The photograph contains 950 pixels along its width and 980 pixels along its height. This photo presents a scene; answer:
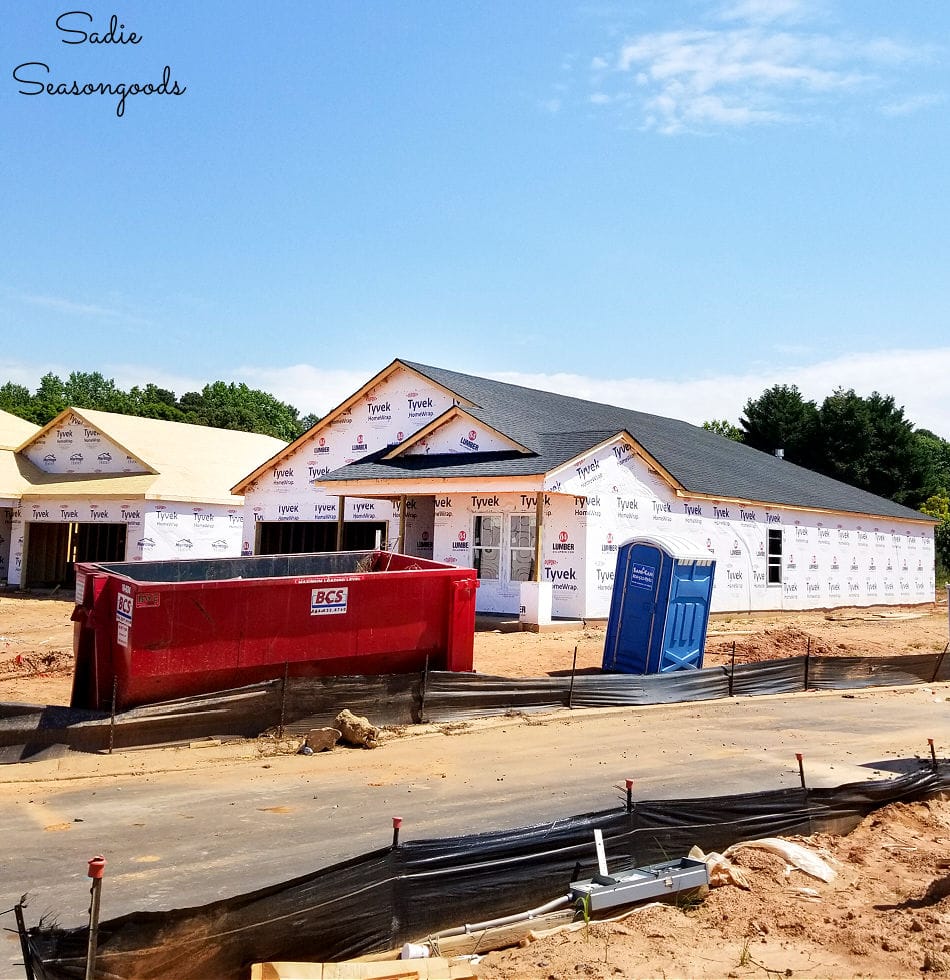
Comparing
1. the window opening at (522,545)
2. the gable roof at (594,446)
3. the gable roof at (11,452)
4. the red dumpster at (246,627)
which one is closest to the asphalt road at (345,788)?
the red dumpster at (246,627)

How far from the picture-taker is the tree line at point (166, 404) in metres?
88.8

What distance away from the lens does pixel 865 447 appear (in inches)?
2418

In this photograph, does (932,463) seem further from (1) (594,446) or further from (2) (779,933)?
(2) (779,933)

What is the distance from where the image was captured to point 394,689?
38.1 ft

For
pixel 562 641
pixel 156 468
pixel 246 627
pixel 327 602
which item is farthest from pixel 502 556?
pixel 156 468

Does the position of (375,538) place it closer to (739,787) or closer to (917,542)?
(739,787)

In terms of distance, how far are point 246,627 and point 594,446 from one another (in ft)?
41.4

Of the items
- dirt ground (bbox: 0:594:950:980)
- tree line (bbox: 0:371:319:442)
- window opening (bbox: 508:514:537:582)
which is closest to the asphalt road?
dirt ground (bbox: 0:594:950:980)

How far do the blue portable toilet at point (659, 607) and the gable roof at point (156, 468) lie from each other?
1970 centimetres

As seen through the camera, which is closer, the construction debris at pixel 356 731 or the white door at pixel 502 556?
the construction debris at pixel 356 731

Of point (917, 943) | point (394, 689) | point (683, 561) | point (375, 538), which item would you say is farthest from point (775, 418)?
point (917, 943)

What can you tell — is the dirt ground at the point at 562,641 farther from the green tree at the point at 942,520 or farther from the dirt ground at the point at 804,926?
the green tree at the point at 942,520

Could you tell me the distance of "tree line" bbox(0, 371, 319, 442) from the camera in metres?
88.8

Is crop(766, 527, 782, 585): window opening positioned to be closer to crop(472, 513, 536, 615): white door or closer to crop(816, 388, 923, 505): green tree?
crop(472, 513, 536, 615): white door
